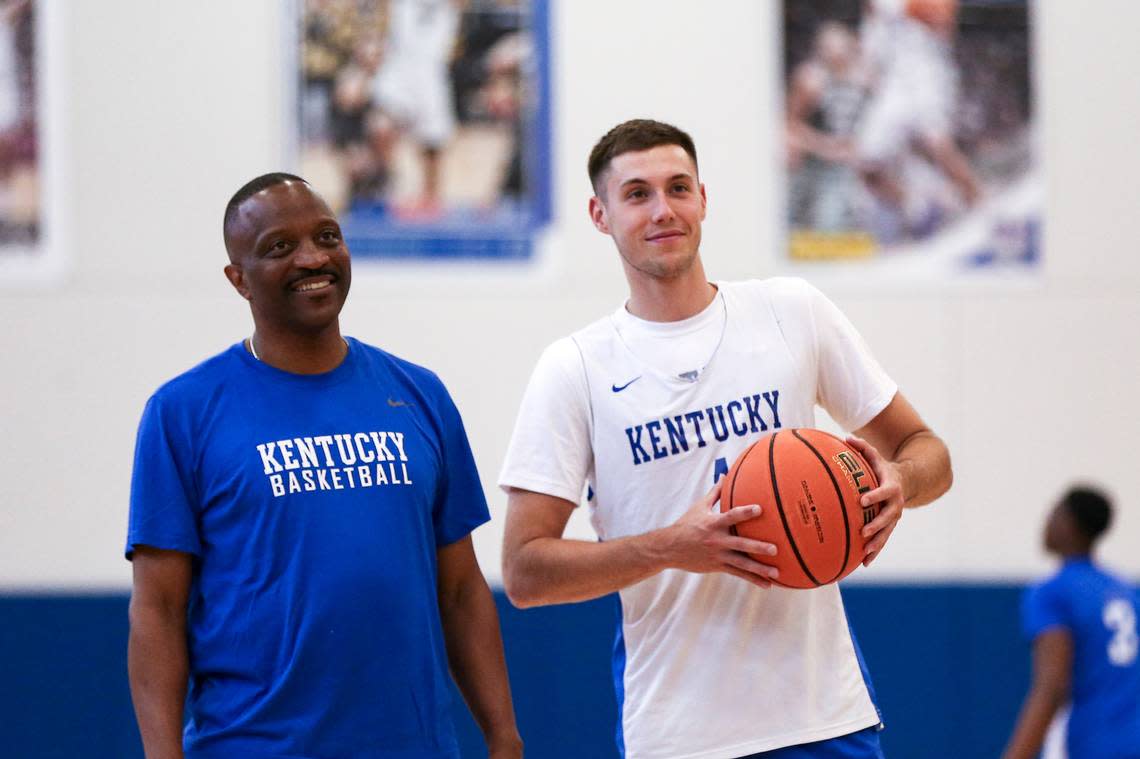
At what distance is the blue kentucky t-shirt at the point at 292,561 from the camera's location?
7.91ft

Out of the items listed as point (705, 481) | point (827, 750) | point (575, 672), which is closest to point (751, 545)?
point (705, 481)

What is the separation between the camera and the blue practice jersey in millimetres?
4734

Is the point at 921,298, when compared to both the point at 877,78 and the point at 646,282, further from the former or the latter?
the point at 646,282

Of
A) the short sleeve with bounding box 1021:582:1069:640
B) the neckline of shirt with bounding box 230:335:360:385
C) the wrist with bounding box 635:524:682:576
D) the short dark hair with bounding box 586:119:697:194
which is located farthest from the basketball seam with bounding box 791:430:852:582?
the short sleeve with bounding box 1021:582:1069:640

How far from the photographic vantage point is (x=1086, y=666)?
188 inches

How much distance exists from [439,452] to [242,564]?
0.46m

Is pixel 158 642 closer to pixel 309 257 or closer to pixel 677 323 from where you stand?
pixel 309 257

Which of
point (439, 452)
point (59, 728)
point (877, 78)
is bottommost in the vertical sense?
point (59, 728)

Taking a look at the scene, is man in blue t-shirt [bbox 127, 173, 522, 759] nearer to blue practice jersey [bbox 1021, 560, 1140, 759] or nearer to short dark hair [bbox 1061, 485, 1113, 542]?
blue practice jersey [bbox 1021, 560, 1140, 759]

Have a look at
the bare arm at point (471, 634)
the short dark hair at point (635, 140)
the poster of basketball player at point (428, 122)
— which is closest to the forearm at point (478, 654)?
the bare arm at point (471, 634)

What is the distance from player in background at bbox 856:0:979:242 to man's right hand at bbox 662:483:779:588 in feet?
12.8

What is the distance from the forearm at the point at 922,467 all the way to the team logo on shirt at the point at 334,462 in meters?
1.10

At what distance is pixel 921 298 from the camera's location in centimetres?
628

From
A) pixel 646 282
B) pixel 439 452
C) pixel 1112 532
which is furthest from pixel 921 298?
pixel 439 452
